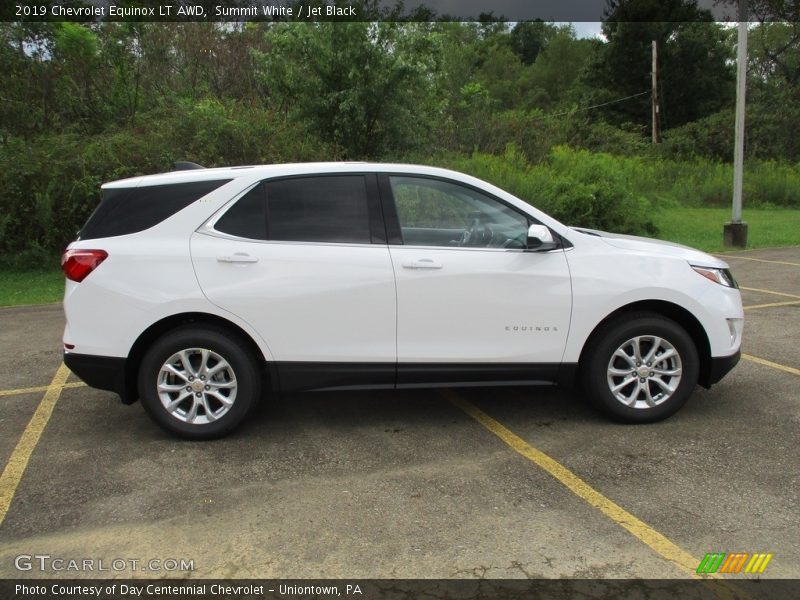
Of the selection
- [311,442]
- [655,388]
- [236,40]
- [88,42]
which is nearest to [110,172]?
[88,42]

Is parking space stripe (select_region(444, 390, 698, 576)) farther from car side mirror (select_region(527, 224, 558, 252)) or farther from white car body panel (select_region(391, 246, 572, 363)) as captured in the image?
car side mirror (select_region(527, 224, 558, 252))

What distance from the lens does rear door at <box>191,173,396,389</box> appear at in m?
4.49

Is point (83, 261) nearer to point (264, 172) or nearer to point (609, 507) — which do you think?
point (264, 172)

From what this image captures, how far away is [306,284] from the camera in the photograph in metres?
4.50

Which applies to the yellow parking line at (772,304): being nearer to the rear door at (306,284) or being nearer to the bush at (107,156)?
the rear door at (306,284)

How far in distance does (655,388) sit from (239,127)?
11216mm

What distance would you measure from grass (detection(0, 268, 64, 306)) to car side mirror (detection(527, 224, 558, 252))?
7943 millimetres

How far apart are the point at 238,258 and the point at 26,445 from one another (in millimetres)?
1870

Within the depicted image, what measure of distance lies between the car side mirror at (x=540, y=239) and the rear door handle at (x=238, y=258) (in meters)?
1.77

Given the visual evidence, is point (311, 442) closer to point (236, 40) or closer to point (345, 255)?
point (345, 255)

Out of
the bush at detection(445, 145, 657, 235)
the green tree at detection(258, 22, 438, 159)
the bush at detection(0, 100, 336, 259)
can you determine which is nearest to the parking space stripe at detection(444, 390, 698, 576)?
the bush at detection(0, 100, 336, 259)

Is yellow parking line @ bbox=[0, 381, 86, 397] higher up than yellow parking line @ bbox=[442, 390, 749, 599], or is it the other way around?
yellow parking line @ bbox=[0, 381, 86, 397]

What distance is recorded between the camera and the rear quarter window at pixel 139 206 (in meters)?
4.60

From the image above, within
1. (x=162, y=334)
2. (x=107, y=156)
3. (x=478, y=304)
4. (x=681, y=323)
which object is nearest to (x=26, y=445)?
(x=162, y=334)
